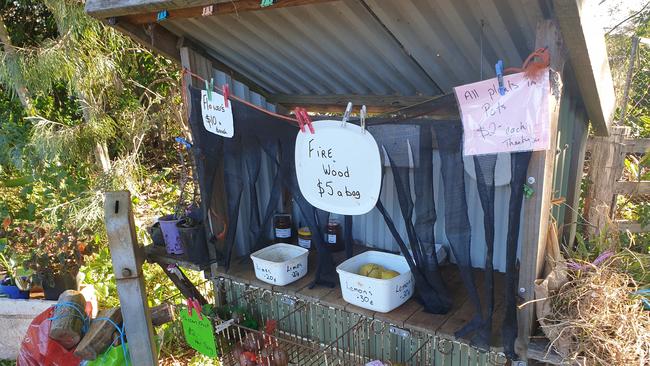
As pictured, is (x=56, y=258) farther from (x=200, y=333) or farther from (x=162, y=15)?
(x=162, y=15)

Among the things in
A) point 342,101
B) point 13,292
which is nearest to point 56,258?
point 13,292

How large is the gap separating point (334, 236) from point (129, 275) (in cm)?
115

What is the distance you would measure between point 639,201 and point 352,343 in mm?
2205

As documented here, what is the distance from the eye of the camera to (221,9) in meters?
1.75

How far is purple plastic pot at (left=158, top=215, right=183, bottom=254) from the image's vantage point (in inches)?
100

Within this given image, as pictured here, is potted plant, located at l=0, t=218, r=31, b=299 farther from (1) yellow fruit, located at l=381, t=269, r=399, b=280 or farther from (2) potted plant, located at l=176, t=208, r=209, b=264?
(1) yellow fruit, located at l=381, t=269, r=399, b=280

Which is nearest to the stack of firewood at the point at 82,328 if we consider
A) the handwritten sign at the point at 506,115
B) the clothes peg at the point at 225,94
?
the clothes peg at the point at 225,94

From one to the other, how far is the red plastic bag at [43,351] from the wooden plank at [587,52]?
3.11m

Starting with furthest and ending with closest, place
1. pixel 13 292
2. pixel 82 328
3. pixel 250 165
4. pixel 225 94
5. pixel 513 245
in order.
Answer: pixel 13 292 < pixel 82 328 < pixel 250 165 < pixel 225 94 < pixel 513 245

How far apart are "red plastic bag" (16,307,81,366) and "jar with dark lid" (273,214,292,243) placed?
1.52 meters

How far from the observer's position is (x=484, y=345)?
1.60 metres

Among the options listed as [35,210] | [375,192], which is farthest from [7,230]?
[375,192]

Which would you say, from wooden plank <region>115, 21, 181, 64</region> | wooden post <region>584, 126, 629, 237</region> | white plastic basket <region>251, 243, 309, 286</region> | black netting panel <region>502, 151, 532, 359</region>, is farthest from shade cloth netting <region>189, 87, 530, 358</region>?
wooden post <region>584, 126, 629, 237</region>

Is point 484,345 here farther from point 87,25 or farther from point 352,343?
point 87,25
